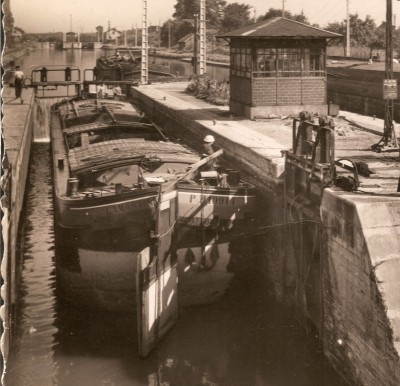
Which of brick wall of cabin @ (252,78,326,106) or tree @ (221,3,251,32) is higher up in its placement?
tree @ (221,3,251,32)

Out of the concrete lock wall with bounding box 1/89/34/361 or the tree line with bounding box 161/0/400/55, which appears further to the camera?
the tree line with bounding box 161/0/400/55

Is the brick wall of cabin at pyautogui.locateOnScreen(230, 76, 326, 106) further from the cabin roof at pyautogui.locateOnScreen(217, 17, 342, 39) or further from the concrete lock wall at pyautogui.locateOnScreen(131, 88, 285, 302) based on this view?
the concrete lock wall at pyautogui.locateOnScreen(131, 88, 285, 302)

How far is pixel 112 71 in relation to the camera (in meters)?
41.9

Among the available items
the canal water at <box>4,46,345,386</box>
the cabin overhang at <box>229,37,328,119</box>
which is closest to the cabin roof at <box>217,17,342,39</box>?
the cabin overhang at <box>229,37,328,119</box>

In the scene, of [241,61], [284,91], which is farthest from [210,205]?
[241,61]

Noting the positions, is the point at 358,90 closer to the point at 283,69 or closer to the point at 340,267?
the point at 283,69

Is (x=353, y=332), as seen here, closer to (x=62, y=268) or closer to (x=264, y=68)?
(x=62, y=268)

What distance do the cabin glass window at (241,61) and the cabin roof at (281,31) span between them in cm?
63

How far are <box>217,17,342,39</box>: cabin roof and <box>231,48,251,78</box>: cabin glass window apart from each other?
63 cm

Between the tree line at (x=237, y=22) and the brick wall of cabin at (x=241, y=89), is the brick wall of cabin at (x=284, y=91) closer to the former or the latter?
the brick wall of cabin at (x=241, y=89)

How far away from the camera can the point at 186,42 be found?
77938 millimetres

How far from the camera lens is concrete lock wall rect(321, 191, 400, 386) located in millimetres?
8070

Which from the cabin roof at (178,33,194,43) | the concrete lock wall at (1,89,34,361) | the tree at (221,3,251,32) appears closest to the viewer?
the concrete lock wall at (1,89,34,361)

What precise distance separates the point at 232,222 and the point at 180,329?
2.28 metres
